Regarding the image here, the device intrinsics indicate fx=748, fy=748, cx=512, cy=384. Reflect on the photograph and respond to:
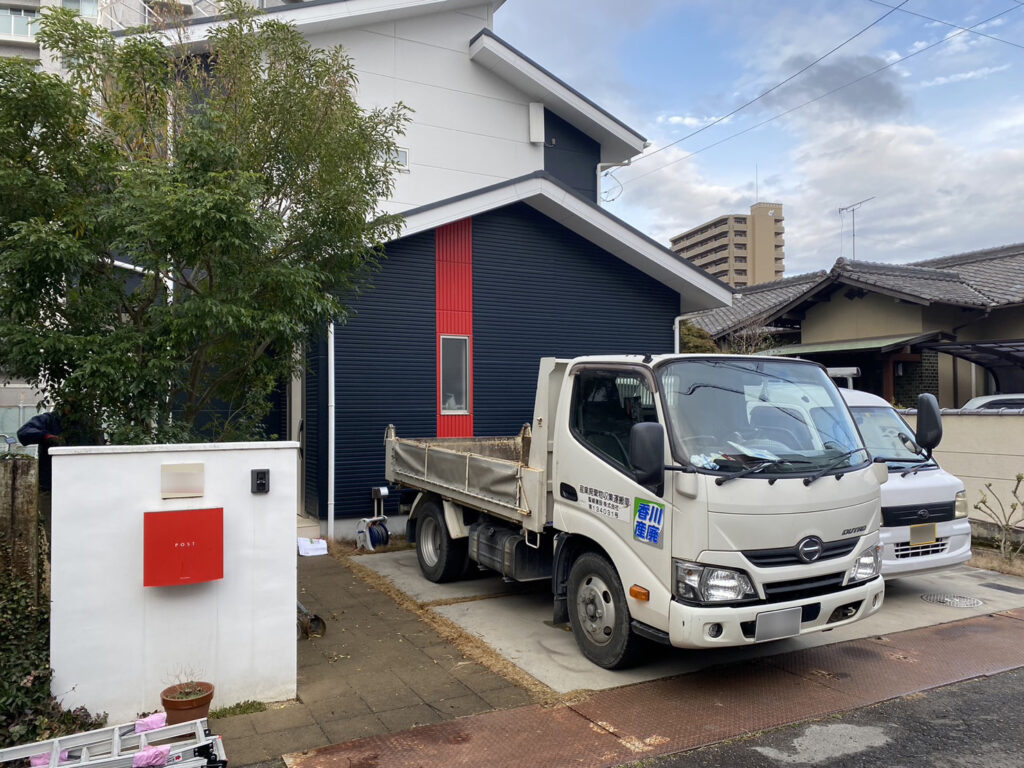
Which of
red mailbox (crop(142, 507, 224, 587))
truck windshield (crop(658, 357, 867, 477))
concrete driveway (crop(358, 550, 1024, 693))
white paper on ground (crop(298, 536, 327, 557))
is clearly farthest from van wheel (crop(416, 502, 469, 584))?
truck windshield (crop(658, 357, 867, 477))

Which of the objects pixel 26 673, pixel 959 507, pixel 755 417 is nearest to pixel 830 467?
pixel 755 417

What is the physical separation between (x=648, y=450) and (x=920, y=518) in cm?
409

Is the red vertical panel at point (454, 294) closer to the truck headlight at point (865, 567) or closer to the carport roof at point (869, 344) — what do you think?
the carport roof at point (869, 344)

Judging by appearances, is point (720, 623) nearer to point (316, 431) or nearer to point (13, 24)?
point (316, 431)

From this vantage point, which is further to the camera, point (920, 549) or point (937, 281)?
point (937, 281)

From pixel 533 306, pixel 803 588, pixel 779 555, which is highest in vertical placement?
pixel 533 306

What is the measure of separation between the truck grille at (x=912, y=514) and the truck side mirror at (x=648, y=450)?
3.61 meters

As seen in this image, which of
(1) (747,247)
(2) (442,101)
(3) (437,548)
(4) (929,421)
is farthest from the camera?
(1) (747,247)

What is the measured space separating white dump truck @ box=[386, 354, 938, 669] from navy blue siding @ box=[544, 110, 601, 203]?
1096cm

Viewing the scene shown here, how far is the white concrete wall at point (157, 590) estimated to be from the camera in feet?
14.4

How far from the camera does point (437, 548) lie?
8109 millimetres

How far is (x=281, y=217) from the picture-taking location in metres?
6.18

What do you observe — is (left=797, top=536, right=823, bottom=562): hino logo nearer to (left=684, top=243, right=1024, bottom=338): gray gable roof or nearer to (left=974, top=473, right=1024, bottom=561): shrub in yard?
(left=974, top=473, right=1024, bottom=561): shrub in yard

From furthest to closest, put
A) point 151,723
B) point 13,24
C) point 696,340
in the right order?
point 13,24 → point 696,340 → point 151,723
